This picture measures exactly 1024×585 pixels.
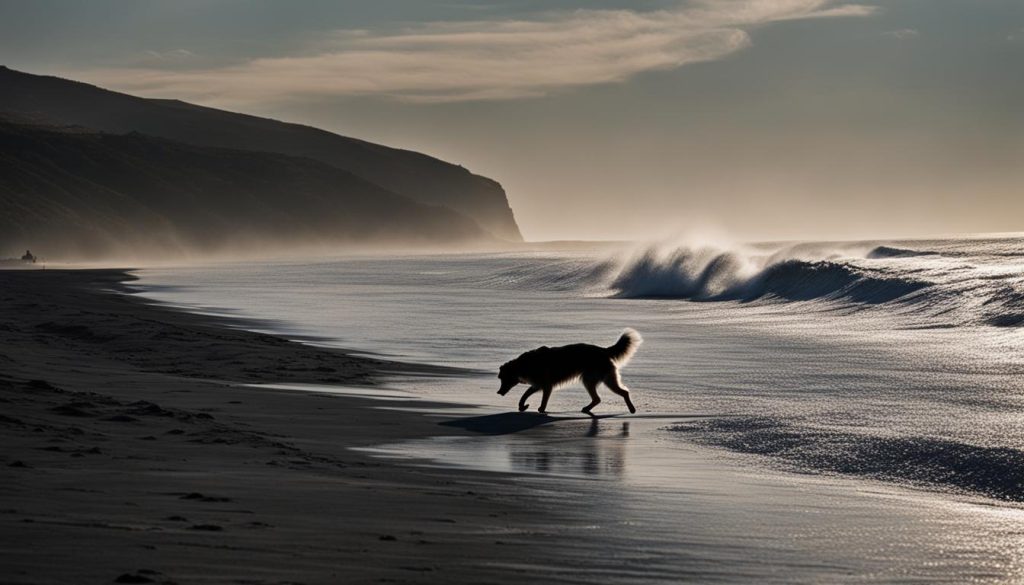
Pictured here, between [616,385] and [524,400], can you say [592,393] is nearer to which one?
[616,385]

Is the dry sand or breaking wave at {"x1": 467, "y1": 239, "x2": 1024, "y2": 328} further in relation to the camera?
breaking wave at {"x1": 467, "y1": 239, "x2": 1024, "y2": 328}

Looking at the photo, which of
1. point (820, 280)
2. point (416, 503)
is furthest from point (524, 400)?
point (820, 280)

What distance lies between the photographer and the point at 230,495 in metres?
7.89

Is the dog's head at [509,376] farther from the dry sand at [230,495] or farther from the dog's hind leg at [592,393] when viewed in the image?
the dry sand at [230,495]

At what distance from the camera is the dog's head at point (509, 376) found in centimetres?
1533

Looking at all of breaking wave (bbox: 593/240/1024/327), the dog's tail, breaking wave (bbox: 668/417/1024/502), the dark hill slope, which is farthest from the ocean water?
the dark hill slope

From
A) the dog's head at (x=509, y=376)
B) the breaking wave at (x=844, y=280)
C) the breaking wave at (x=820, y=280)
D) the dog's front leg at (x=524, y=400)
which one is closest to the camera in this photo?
the dog's front leg at (x=524, y=400)

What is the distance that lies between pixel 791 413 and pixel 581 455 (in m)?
3.15

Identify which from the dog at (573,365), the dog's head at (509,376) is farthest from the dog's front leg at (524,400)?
the dog's head at (509,376)

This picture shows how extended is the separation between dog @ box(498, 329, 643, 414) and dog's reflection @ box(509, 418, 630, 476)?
1574 millimetres

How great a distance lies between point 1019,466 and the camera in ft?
32.4

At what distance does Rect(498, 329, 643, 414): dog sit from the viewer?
14703 mm

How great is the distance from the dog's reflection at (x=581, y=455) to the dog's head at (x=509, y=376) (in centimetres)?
233

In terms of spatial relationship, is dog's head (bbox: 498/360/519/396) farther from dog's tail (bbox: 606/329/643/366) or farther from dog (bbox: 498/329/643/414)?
dog's tail (bbox: 606/329/643/366)
